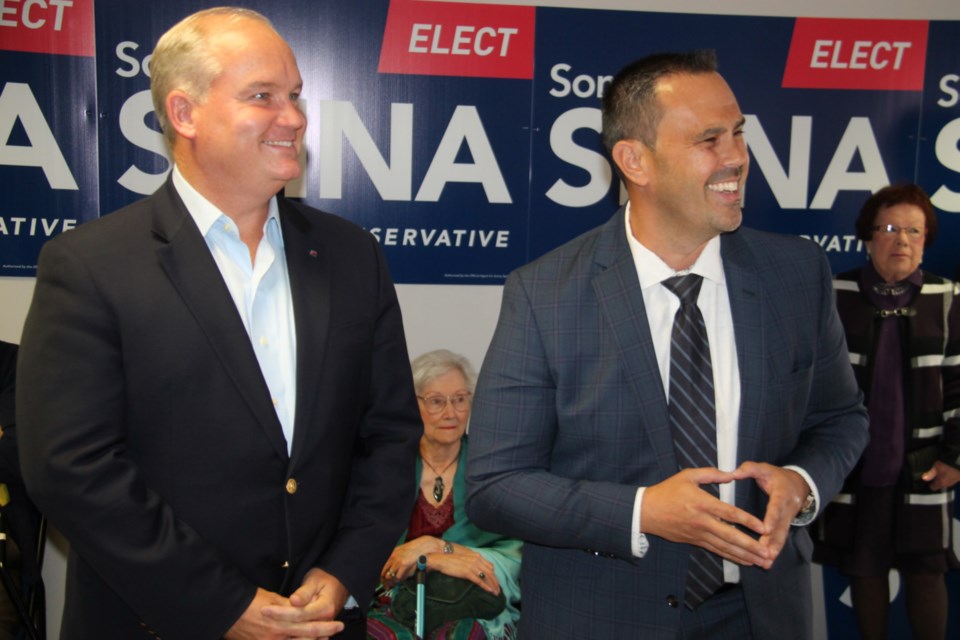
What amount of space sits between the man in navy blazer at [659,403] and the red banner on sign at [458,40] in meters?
2.21

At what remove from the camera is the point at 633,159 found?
1.93 m

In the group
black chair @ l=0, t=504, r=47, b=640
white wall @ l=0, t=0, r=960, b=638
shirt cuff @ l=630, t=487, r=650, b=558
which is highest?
white wall @ l=0, t=0, r=960, b=638

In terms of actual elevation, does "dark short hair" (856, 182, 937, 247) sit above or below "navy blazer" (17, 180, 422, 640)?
above

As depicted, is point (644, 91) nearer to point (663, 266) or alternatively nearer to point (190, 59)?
point (663, 266)

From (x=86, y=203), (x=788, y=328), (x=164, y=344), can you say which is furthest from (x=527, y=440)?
(x=86, y=203)

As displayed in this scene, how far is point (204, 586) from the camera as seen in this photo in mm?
1594

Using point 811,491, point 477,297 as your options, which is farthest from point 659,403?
point 477,297

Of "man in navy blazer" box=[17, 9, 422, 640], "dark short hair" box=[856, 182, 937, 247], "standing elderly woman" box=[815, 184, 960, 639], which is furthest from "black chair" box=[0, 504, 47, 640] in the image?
"dark short hair" box=[856, 182, 937, 247]

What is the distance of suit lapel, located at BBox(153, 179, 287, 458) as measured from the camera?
1.62m

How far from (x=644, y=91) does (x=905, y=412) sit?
263 cm

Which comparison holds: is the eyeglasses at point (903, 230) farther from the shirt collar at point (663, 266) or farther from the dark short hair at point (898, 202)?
the shirt collar at point (663, 266)

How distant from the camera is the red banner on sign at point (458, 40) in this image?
3.97 m

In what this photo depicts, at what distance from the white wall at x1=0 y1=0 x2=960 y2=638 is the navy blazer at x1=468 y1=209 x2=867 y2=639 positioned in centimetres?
231

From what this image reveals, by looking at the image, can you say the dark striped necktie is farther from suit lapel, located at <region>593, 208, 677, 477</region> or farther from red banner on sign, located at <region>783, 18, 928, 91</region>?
red banner on sign, located at <region>783, 18, 928, 91</region>
